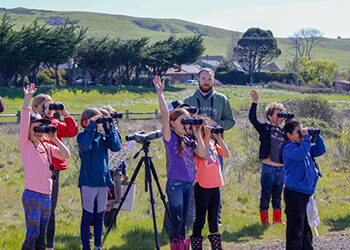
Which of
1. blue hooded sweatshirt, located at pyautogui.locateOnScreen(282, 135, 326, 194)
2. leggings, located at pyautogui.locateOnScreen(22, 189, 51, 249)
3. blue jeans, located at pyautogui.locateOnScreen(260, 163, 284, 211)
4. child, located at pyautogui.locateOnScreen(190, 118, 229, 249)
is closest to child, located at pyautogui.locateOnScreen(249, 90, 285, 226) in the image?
blue jeans, located at pyautogui.locateOnScreen(260, 163, 284, 211)

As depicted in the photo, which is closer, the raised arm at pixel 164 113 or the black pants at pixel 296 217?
the raised arm at pixel 164 113

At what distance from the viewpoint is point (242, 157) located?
490 inches

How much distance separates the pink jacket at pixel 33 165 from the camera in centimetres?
470

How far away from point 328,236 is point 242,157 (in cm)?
607

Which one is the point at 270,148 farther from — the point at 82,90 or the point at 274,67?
the point at 274,67

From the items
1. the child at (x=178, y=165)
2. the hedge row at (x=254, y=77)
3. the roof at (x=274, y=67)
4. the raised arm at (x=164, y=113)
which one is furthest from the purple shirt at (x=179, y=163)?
the roof at (x=274, y=67)

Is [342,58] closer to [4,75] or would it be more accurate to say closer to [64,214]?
[4,75]

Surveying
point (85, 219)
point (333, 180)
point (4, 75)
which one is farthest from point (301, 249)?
point (4, 75)

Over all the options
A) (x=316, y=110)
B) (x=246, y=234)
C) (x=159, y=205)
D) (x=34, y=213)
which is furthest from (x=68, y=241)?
(x=316, y=110)

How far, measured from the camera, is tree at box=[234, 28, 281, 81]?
88.9 m

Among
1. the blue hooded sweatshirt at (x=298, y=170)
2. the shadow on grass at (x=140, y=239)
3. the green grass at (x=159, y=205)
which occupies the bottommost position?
the green grass at (x=159, y=205)

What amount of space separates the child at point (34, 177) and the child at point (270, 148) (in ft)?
9.85

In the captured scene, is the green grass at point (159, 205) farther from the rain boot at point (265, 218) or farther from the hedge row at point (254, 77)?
the hedge row at point (254, 77)

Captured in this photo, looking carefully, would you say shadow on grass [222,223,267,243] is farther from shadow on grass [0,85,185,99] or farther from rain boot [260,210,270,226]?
shadow on grass [0,85,185,99]
